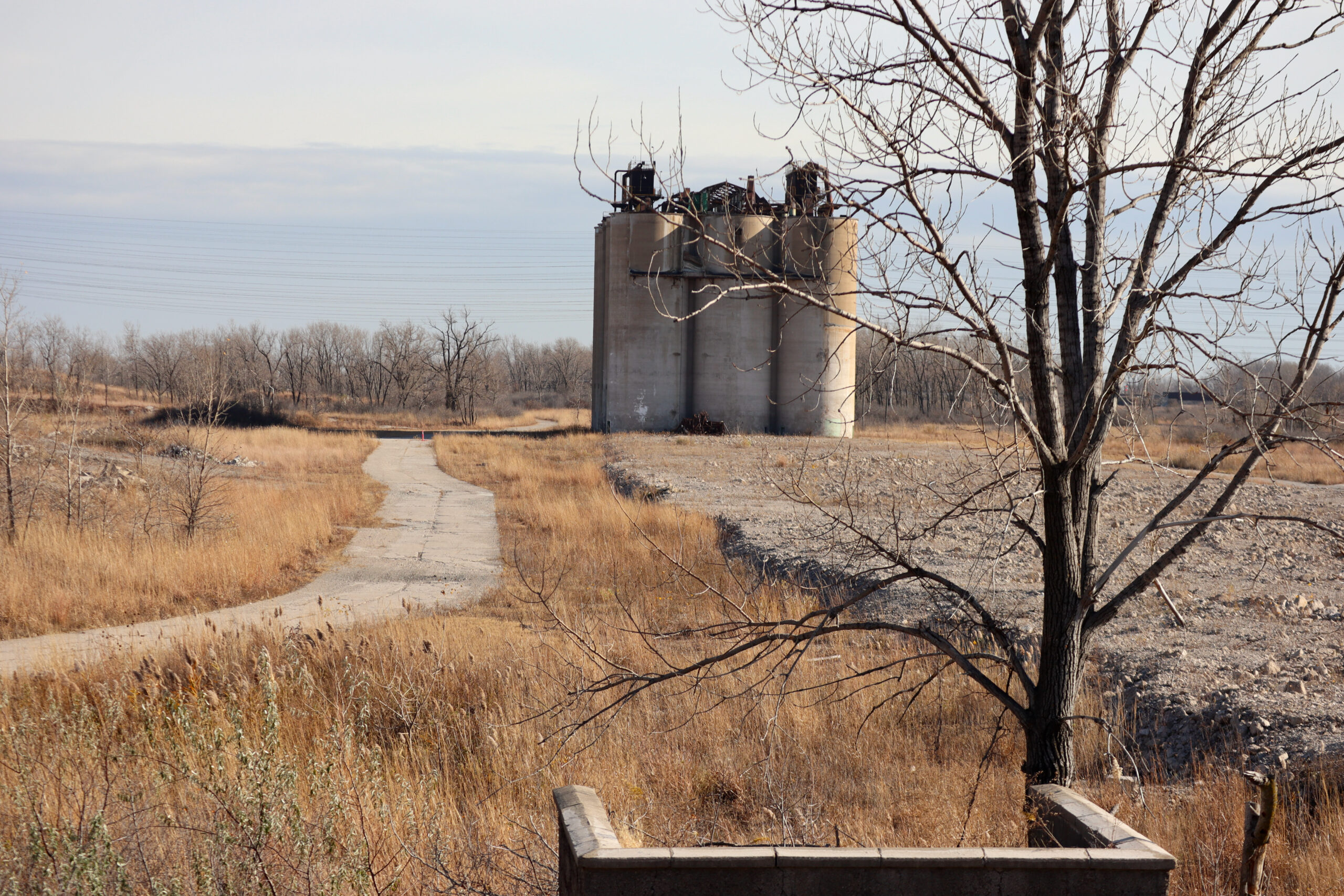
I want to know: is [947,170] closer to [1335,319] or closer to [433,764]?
[1335,319]

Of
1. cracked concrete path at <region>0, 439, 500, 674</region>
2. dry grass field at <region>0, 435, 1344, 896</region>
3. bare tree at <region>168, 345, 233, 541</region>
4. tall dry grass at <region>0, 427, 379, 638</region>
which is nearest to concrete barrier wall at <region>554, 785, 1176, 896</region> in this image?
dry grass field at <region>0, 435, 1344, 896</region>

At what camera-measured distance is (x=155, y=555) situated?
11477mm

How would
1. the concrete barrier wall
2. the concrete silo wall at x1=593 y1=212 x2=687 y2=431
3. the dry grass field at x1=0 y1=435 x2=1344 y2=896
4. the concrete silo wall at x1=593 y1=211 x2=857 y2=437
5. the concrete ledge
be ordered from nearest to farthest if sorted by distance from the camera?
the concrete barrier wall → the concrete ledge → the dry grass field at x1=0 y1=435 x2=1344 y2=896 → the concrete silo wall at x1=593 y1=211 x2=857 y2=437 → the concrete silo wall at x1=593 y1=212 x2=687 y2=431

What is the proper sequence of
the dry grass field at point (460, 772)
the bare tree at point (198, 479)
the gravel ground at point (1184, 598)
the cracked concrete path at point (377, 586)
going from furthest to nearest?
the bare tree at point (198, 479)
the cracked concrete path at point (377, 586)
the gravel ground at point (1184, 598)
the dry grass field at point (460, 772)

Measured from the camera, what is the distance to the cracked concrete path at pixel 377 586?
8.39 meters

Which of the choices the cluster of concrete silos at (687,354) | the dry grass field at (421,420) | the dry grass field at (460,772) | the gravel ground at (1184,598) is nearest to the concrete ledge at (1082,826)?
the dry grass field at (460,772)

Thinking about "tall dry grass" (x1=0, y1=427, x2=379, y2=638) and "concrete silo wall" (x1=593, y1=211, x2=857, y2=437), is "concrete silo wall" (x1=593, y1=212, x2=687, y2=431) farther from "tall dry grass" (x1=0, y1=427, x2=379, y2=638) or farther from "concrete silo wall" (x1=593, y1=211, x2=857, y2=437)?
"tall dry grass" (x1=0, y1=427, x2=379, y2=638)

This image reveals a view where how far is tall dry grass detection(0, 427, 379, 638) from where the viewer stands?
32.0 ft

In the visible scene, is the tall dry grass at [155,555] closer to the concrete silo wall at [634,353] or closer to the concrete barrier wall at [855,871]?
the concrete barrier wall at [855,871]

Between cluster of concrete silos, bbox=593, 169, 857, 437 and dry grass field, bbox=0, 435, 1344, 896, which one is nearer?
dry grass field, bbox=0, 435, 1344, 896

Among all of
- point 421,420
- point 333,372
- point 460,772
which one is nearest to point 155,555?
point 460,772

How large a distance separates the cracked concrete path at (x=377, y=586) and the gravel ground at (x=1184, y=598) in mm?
3996

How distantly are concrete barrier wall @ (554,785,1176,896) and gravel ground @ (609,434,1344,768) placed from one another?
1.56 meters

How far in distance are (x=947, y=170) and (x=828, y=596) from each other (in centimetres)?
680
